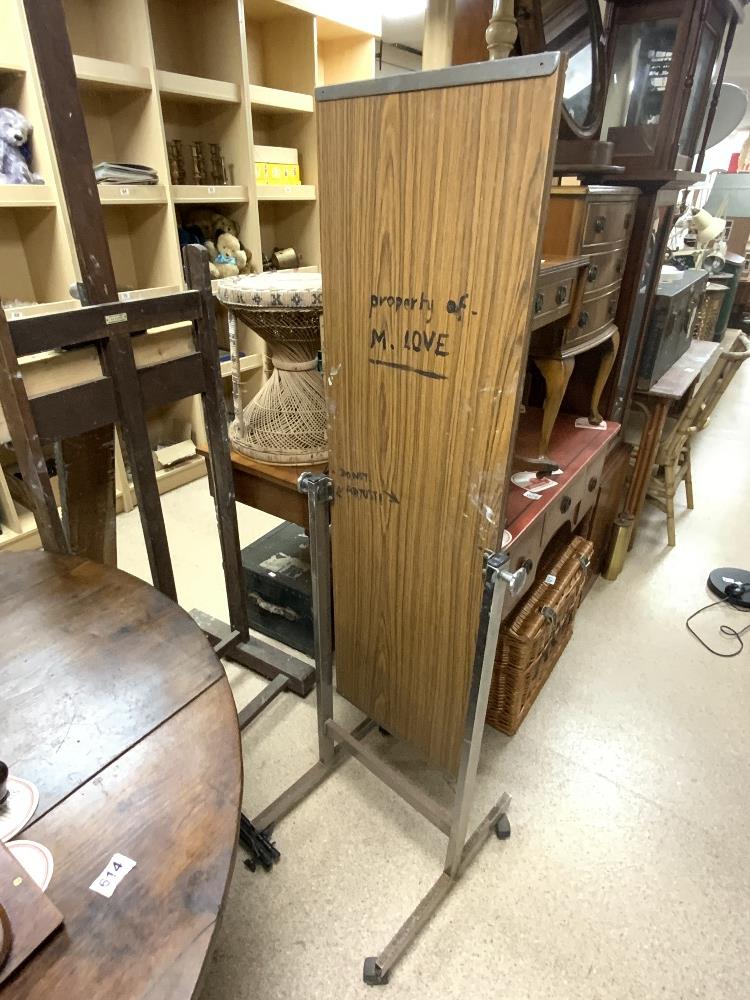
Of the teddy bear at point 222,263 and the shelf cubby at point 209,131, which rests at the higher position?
the shelf cubby at point 209,131

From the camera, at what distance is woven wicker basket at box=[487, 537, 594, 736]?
1540mm

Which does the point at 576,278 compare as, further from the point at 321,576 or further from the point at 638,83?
the point at 321,576

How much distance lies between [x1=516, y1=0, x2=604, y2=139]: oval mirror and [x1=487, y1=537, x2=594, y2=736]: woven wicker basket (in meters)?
1.20

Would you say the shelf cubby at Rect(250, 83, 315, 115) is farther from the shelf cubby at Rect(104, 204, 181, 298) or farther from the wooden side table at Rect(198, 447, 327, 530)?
the wooden side table at Rect(198, 447, 327, 530)

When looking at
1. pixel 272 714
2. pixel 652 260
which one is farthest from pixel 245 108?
pixel 272 714

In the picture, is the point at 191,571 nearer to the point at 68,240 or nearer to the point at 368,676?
the point at 368,676

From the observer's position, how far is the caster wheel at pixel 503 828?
1461 mm

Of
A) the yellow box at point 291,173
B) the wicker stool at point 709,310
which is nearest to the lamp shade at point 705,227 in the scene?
the wicker stool at point 709,310

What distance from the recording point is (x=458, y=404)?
98 centimetres

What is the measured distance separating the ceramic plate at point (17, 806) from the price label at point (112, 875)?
131 mm

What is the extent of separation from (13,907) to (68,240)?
2.38 metres

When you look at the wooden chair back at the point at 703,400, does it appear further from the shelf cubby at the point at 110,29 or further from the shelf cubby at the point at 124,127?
the shelf cubby at the point at 110,29

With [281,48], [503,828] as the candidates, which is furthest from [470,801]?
[281,48]

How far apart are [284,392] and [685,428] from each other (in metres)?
1.87
